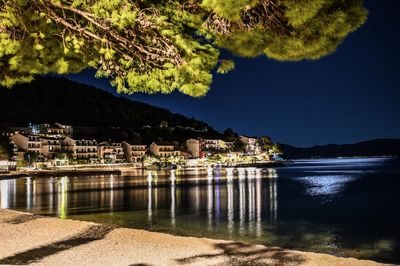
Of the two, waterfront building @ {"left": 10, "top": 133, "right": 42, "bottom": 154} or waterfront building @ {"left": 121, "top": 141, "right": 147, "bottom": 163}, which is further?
Answer: waterfront building @ {"left": 121, "top": 141, "right": 147, "bottom": 163}

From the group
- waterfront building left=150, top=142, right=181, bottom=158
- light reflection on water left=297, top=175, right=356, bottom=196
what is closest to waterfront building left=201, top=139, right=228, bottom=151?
waterfront building left=150, top=142, right=181, bottom=158

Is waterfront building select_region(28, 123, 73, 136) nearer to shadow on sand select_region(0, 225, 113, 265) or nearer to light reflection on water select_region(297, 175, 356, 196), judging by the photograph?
light reflection on water select_region(297, 175, 356, 196)

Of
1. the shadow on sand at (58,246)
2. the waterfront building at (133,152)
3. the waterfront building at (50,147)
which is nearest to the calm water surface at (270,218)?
the shadow on sand at (58,246)

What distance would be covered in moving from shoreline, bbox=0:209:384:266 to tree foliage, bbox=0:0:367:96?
3420 mm

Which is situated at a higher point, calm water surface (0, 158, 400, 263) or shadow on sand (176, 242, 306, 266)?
shadow on sand (176, 242, 306, 266)

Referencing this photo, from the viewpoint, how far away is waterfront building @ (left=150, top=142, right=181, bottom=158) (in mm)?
133125

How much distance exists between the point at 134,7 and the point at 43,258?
4.91m

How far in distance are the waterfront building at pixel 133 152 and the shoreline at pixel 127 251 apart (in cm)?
11930

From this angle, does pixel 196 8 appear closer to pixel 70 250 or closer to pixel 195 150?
pixel 70 250

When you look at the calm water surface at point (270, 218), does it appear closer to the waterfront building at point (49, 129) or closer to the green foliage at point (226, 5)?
the green foliage at point (226, 5)

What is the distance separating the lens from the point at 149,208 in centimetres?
2597

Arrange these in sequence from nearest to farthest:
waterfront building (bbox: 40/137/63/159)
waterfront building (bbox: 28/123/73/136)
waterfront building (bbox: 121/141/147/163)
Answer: waterfront building (bbox: 40/137/63/159) < waterfront building (bbox: 28/123/73/136) < waterfront building (bbox: 121/141/147/163)

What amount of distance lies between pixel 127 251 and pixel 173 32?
5.05 m

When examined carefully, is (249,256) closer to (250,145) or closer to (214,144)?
(214,144)
